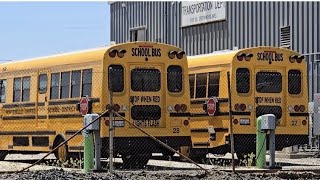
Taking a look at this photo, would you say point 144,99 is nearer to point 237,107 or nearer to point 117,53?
point 117,53

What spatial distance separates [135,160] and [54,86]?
8.43 feet

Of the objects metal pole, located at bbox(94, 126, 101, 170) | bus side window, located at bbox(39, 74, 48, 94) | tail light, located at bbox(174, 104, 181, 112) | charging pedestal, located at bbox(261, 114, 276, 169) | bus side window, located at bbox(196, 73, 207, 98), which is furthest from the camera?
bus side window, located at bbox(196, 73, 207, 98)

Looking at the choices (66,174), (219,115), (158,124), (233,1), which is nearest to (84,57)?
(158,124)

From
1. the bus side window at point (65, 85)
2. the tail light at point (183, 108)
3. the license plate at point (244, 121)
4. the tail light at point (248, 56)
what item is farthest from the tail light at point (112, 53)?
the license plate at point (244, 121)

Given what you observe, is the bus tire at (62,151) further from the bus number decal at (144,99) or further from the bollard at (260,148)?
the bollard at (260,148)

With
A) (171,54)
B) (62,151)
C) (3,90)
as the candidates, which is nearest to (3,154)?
(3,90)

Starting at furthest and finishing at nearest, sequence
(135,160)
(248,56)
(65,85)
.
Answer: (248,56), (65,85), (135,160)

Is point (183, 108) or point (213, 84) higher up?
point (213, 84)

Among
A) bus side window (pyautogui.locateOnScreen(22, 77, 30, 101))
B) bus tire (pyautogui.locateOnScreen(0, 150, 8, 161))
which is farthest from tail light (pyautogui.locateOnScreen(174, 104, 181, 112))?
bus tire (pyautogui.locateOnScreen(0, 150, 8, 161))

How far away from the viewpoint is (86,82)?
1884 cm

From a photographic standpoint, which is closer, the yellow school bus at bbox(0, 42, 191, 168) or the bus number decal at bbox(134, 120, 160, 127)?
the yellow school bus at bbox(0, 42, 191, 168)

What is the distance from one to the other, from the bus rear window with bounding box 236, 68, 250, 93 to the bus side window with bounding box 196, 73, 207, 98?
103 cm

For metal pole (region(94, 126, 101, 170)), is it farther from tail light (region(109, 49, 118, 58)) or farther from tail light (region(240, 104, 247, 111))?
tail light (region(240, 104, 247, 111))

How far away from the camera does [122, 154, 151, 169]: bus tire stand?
63.4 ft
